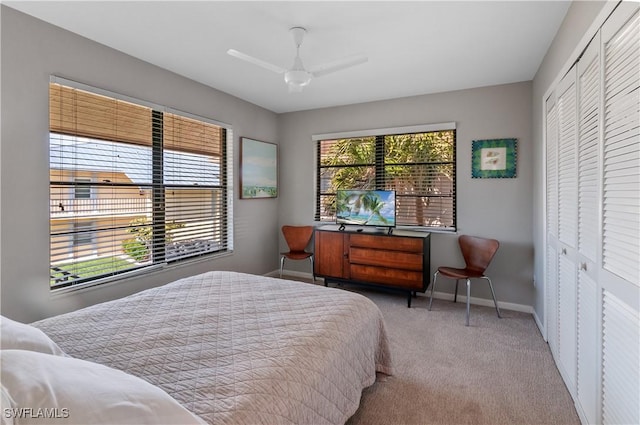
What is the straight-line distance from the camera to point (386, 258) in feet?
12.6

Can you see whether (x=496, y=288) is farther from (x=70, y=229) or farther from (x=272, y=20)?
(x=70, y=229)

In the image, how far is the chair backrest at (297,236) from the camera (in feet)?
15.5

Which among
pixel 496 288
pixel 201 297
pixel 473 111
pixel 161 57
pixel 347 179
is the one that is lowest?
pixel 496 288

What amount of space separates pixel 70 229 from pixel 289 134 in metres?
3.20

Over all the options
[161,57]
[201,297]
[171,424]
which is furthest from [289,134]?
[171,424]

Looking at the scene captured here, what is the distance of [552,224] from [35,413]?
3.20 m

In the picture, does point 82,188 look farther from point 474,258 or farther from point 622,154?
point 474,258

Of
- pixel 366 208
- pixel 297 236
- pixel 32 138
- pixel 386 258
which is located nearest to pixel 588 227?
pixel 386 258

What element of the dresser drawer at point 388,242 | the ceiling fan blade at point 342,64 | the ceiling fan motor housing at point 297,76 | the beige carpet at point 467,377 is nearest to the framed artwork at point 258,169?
the dresser drawer at point 388,242

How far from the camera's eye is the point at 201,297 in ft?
7.00

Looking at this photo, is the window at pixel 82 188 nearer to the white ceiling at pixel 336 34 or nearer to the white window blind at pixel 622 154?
the white ceiling at pixel 336 34

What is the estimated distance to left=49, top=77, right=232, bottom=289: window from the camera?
8.27 feet

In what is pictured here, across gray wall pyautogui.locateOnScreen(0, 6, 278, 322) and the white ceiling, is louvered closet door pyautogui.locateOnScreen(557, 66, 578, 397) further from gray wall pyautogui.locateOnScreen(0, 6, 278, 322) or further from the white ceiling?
gray wall pyautogui.locateOnScreen(0, 6, 278, 322)

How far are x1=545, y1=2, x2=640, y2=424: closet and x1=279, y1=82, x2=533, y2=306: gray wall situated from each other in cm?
136
